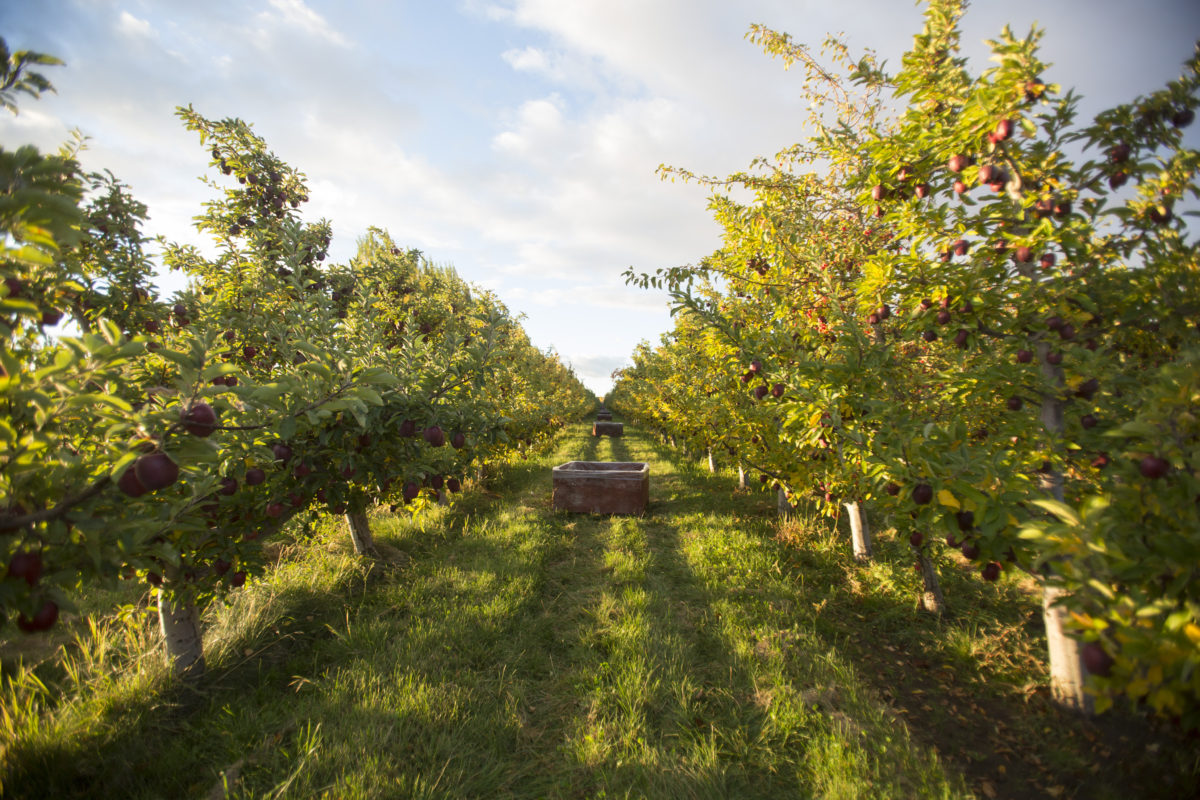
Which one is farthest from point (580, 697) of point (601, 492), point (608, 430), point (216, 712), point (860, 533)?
point (608, 430)

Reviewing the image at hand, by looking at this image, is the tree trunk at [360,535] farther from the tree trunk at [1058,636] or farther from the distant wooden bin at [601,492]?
the tree trunk at [1058,636]

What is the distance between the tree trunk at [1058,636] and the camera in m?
2.70

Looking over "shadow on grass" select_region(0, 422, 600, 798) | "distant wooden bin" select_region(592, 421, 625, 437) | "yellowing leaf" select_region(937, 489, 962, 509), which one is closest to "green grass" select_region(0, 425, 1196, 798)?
"shadow on grass" select_region(0, 422, 600, 798)

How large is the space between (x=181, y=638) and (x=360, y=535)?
231 cm

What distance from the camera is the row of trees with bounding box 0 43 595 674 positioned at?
5.12 ft

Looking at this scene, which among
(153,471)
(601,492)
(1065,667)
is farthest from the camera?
(601,492)

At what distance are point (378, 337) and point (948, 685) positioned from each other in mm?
5282

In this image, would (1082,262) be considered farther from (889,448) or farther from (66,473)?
(66,473)

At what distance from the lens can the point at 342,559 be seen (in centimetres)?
537

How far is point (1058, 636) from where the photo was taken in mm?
2797

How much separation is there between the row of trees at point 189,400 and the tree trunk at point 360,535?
0.03 meters

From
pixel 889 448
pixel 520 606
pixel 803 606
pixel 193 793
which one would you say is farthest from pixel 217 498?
pixel 803 606

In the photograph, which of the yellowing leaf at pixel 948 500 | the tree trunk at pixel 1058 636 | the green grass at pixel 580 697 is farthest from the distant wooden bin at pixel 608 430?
the yellowing leaf at pixel 948 500

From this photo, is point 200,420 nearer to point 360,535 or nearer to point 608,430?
point 360,535
